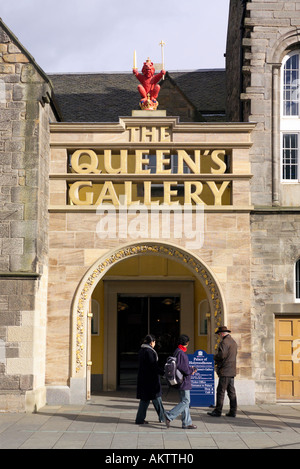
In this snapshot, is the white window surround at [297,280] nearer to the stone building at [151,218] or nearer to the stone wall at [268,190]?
the stone building at [151,218]

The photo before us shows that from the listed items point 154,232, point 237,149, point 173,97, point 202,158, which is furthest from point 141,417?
point 173,97

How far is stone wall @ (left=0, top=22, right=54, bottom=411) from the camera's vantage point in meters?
15.1

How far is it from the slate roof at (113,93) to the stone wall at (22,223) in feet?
20.2

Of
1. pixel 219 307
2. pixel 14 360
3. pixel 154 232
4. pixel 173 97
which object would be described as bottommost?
pixel 14 360

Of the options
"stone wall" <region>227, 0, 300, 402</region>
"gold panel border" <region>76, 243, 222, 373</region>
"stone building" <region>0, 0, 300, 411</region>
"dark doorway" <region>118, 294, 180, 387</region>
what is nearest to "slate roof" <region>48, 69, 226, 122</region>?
"stone wall" <region>227, 0, 300, 402</region>

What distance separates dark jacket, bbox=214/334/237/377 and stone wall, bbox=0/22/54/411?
12.6ft

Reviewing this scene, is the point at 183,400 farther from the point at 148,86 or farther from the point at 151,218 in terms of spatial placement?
the point at 148,86

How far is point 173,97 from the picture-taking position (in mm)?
22547

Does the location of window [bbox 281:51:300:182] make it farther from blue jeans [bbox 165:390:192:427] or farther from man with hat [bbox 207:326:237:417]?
blue jeans [bbox 165:390:192:427]

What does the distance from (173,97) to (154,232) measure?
7148 mm

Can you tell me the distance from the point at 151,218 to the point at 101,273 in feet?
5.62

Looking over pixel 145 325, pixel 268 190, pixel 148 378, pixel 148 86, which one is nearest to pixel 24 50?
pixel 148 86

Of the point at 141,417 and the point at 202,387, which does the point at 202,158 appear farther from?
the point at 141,417

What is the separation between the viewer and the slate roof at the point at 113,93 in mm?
23547
